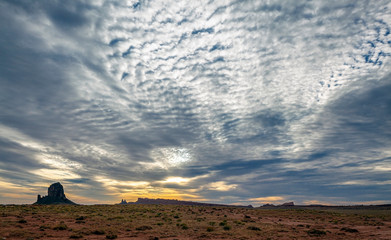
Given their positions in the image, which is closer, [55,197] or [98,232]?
[98,232]

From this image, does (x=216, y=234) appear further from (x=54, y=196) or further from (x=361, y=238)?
(x=54, y=196)

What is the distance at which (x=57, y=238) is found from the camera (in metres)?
21.5

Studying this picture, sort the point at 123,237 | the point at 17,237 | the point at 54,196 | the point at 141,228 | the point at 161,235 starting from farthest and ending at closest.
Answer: the point at 54,196
the point at 141,228
the point at 161,235
the point at 123,237
the point at 17,237

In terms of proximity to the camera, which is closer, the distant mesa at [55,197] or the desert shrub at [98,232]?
the desert shrub at [98,232]

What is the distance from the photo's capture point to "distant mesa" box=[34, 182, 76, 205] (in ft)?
559

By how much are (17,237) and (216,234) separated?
2102cm

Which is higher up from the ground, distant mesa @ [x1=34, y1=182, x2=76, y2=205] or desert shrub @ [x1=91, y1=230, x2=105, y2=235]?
distant mesa @ [x1=34, y1=182, x2=76, y2=205]

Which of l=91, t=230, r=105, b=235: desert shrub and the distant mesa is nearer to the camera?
l=91, t=230, r=105, b=235: desert shrub

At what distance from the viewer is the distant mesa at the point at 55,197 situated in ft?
559

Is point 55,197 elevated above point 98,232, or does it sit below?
above

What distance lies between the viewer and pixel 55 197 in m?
178

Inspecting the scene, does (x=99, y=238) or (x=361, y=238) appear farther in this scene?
(x=361, y=238)

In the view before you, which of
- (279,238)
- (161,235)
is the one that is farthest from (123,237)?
(279,238)

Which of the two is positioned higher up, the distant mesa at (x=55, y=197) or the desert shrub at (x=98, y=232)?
the distant mesa at (x=55, y=197)
